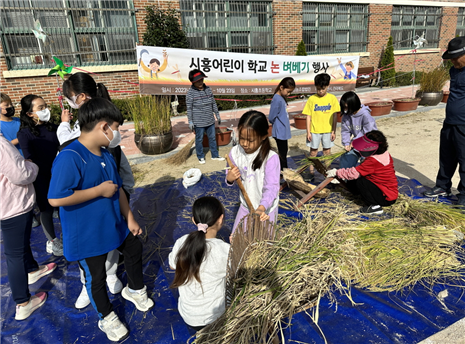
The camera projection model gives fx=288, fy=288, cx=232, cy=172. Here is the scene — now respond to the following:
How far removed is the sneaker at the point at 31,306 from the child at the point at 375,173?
3285mm

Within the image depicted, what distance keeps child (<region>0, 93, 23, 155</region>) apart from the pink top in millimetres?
1149

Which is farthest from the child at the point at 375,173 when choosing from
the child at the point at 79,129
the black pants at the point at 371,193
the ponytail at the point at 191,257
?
the child at the point at 79,129

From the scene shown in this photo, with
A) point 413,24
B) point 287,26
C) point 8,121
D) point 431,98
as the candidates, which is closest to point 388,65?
point 413,24

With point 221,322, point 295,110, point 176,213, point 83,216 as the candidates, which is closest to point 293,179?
point 176,213

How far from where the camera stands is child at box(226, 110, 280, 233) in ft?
7.33

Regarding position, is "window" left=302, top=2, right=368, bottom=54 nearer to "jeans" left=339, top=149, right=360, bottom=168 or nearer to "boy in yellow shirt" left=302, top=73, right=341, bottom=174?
"boy in yellow shirt" left=302, top=73, right=341, bottom=174

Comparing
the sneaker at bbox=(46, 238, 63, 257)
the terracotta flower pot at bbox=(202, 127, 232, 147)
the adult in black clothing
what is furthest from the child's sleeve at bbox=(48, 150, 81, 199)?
the terracotta flower pot at bbox=(202, 127, 232, 147)

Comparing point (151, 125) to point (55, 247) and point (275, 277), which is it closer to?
point (55, 247)

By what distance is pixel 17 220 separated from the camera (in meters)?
2.20

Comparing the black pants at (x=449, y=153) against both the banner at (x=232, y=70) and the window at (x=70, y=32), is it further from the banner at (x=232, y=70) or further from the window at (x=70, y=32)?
the window at (x=70, y=32)

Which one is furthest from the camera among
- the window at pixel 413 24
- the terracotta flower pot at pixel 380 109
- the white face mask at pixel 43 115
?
the window at pixel 413 24

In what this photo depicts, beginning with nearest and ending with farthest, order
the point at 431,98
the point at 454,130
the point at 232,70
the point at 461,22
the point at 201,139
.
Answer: the point at 454,130 < the point at 201,139 < the point at 232,70 < the point at 431,98 < the point at 461,22

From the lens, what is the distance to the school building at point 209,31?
8.48 metres

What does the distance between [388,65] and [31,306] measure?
1610 centimetres
